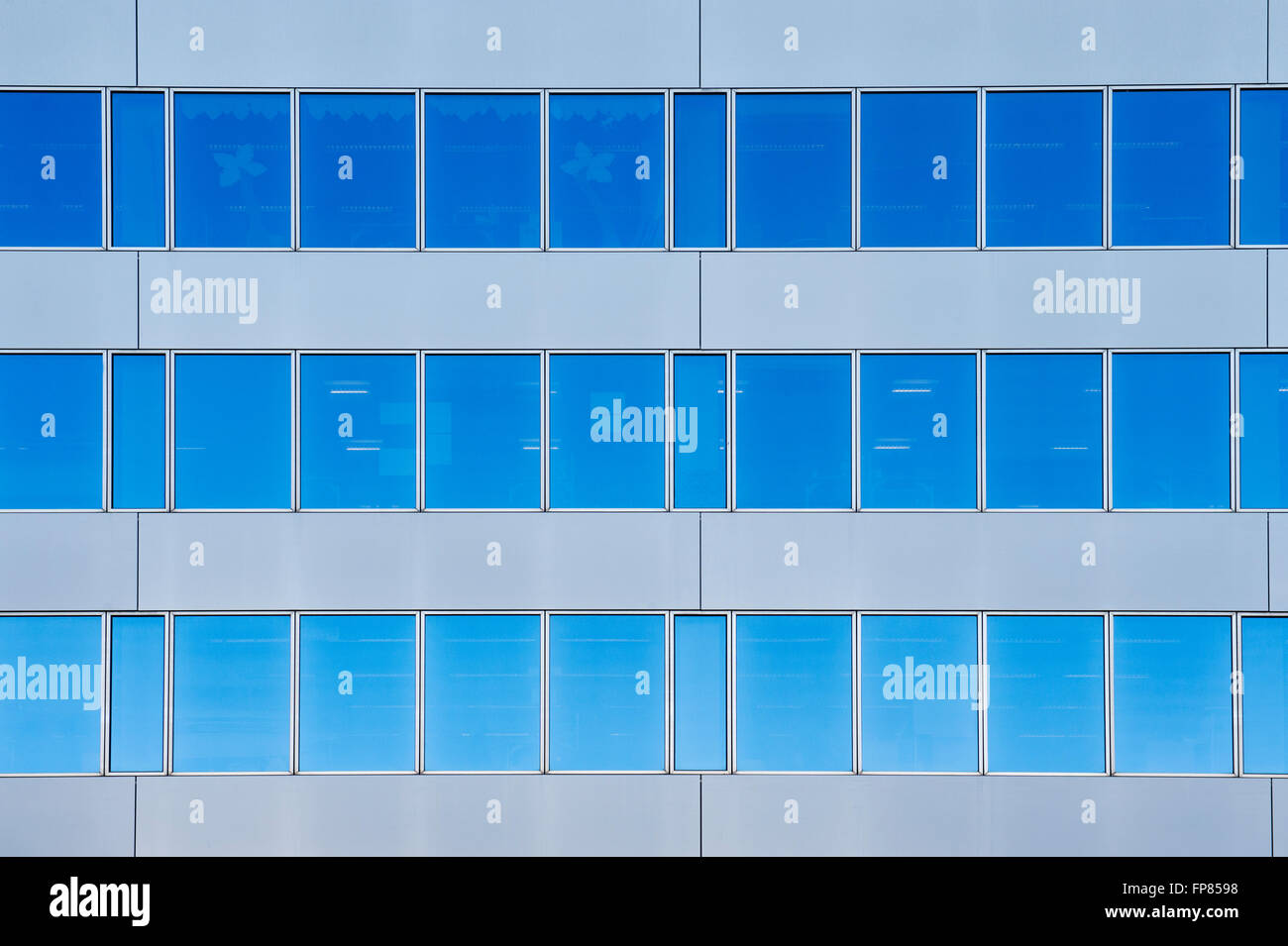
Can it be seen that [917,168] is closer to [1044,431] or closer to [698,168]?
[698,168]

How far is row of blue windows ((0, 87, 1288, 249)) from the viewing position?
10312mm

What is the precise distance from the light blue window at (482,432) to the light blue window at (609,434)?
0.26 m

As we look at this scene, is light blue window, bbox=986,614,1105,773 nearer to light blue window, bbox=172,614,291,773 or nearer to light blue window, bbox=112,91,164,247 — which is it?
light blue window, bbox=172,614,291,773

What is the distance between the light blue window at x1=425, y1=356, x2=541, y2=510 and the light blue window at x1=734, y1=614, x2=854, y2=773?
266 centimetres

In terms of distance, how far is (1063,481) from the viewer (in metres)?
10.3

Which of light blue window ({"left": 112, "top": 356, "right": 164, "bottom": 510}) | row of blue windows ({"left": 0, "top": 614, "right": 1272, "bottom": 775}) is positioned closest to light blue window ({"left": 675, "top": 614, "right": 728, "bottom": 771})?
row of blue windows ({"left": 0, "top": 614, "right": 1272, "bottom": 775})

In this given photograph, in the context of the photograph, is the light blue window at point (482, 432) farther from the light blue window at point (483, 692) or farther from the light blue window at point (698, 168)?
the light blue window at point (698, 168)

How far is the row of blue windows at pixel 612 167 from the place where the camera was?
10.3 meters

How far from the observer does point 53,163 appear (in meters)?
10.3

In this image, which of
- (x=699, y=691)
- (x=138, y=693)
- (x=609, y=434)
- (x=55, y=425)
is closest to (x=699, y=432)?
(x=609, y=434)

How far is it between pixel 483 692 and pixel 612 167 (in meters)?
5.40
